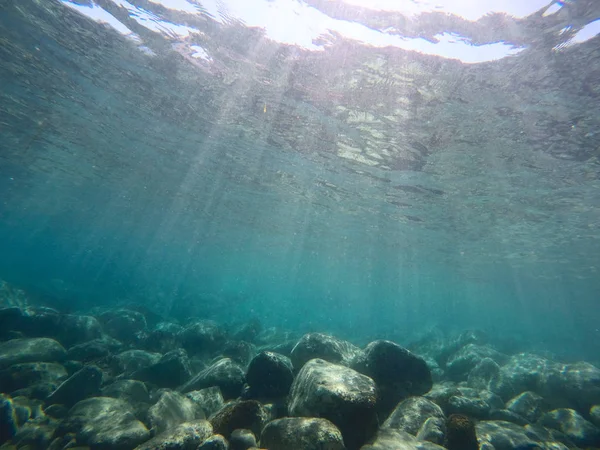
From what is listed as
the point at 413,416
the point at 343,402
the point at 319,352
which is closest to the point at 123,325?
the point at 319,352

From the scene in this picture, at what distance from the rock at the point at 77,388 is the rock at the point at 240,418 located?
472cm

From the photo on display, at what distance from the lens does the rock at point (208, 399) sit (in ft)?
22.3

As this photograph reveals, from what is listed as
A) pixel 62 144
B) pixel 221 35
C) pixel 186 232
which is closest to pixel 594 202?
pixel 221 35

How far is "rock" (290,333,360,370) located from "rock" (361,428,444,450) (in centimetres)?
377

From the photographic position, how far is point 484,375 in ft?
37.8

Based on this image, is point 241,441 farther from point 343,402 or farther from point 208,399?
point 208,399

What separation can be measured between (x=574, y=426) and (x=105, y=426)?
10.3 meters

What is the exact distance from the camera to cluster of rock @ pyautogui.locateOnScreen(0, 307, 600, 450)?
175 inches

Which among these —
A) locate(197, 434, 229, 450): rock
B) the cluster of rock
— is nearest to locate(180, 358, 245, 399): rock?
the cluster of rock

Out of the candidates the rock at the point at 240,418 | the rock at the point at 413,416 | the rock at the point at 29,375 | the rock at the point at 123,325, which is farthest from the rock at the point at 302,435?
the rock at the point at 123,325

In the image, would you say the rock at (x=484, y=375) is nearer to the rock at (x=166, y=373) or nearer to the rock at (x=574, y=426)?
the rock at (x=574, y=426)

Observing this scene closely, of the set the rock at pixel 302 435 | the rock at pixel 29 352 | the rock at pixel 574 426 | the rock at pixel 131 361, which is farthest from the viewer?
the rock at pixel 131 361

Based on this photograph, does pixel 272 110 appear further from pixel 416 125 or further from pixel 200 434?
pixel 200 434

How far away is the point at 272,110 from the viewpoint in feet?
43.8
